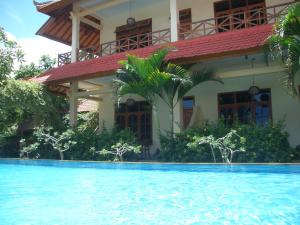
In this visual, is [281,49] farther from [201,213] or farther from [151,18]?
[151,18]

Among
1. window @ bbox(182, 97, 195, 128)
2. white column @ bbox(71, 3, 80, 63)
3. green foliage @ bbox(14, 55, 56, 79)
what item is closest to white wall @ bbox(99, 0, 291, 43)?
white column @ bbox(71, 3, 80, 63)

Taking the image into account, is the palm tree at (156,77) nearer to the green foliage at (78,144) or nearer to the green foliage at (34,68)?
the green foliage at (78,144)

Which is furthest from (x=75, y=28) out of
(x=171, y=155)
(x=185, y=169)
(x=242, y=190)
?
(x=242, y=190)

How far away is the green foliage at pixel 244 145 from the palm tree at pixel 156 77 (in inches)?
29.9

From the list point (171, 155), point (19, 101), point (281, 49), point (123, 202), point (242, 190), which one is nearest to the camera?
point (123, 202)

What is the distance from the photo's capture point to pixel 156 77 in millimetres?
9727

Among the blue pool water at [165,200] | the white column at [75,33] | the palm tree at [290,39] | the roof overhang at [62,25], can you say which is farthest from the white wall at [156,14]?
the blue pool water at [165,200]

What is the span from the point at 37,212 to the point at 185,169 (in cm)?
→ 502

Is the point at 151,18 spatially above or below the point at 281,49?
above

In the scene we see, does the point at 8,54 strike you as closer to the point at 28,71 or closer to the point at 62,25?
the point at 62,25

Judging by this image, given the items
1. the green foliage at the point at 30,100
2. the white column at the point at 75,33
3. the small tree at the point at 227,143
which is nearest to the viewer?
the small tree at the point at 227,143

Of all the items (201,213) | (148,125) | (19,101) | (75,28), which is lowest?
(201,213)

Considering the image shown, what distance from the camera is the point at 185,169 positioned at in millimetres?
8516

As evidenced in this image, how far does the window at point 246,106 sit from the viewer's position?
11.7 meters
